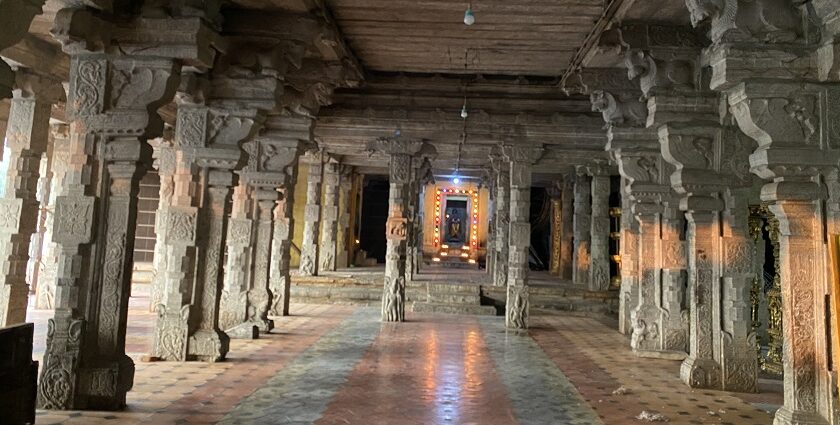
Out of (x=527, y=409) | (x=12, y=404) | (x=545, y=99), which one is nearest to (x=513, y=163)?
(x=545, y=99)

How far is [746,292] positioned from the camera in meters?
6.42

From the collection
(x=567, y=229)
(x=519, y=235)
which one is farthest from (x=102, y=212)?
(x=567, y=229)

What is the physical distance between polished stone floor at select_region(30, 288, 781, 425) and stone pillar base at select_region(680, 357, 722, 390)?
0.15 metres

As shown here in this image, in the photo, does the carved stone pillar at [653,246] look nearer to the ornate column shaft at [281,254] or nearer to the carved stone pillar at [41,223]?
the ornate column shaft at [281,254]

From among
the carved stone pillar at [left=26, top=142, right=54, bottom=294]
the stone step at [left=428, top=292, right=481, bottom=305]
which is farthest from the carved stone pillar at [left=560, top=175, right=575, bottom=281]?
the carved stone pillar at [left=26, top=142, right=54, bottom=294]

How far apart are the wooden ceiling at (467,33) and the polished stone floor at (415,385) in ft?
14.7

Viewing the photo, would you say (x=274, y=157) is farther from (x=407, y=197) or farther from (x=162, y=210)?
(x=162, y=210)

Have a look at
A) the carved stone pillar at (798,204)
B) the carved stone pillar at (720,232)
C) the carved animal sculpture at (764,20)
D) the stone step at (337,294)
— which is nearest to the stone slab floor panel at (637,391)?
the carved stone pillar at (720,232)

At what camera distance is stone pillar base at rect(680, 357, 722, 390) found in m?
6.48

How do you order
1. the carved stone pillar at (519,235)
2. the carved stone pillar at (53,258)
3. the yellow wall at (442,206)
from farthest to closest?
the yellow wall at (442,206) → the carved stone pillar at (53,258) → the carved stone pillar at (519,235)

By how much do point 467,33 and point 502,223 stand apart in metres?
9.27

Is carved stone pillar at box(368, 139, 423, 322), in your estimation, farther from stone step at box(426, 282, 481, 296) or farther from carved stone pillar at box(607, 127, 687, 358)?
carved stone pillar at box(607, 127, 687, 358)

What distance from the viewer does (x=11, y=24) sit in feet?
10.2

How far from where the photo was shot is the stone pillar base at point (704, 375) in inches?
255
